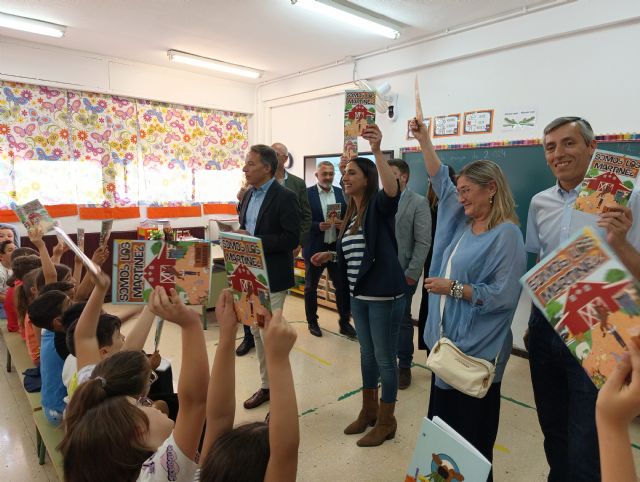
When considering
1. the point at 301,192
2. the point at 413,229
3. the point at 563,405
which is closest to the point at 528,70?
the point at 413,229

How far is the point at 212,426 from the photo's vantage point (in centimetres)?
101

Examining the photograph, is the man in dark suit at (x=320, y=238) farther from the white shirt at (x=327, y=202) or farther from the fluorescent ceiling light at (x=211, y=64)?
the fluorescent ceiling light at (x=211, y=64)

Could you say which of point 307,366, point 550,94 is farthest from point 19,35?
point 550,94

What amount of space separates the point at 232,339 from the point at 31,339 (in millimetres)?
2024

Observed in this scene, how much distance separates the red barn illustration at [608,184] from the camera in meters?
1.25

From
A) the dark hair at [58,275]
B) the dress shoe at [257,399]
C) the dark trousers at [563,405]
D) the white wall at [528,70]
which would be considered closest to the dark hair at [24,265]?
the dark hair at [58,275]

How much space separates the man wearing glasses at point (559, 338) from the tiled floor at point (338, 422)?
688 millimetres

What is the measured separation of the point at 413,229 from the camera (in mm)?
2801

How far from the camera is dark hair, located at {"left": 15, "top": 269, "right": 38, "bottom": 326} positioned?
7.97ft

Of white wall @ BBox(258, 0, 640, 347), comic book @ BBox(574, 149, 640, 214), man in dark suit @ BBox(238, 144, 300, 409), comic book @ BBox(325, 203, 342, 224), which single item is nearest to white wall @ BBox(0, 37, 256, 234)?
white wall @ BBox(258, 0, 640, 347)

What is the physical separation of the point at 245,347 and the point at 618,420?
3096mm

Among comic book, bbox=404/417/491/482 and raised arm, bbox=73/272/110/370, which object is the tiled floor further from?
comic book, bbox=404/417/491/482

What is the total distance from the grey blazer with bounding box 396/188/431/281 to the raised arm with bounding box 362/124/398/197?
89cm

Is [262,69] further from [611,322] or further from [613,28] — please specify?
[611,322]
